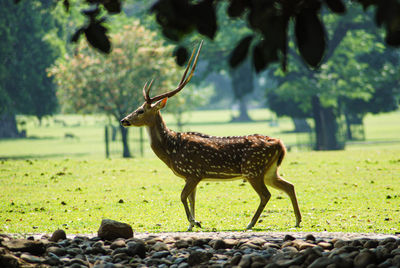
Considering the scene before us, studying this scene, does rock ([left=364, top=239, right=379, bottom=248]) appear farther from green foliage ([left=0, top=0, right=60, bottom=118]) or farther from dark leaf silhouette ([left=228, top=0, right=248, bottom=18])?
green foliage ([left=0, top=0, right=60, bottom=118])

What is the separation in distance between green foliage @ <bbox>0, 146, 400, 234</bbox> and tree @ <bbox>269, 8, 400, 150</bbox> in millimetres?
12612

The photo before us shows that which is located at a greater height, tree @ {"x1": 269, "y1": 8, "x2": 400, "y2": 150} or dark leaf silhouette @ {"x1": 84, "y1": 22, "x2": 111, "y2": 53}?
dark leaf silhouette @ {"x1": 84, "y1": 22, "x2": 111, "y2": 53}

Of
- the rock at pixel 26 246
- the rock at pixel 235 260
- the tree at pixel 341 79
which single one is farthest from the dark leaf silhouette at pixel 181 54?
the tree at pixel 341 79

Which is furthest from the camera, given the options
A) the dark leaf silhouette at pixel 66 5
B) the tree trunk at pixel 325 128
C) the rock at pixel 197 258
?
the tree trunk at pixel 325 128

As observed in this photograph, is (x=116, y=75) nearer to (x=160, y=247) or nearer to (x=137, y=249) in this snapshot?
(x=160, y=247)

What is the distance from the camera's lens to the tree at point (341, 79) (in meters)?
34.2

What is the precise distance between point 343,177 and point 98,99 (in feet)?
46.4

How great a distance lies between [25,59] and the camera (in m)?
39.5

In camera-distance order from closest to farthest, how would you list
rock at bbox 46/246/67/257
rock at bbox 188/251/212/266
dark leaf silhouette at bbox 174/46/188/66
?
dark leaf silhouette at bbox 174/46/188/66, rock at bbox 188/251/212/266, rock at bbox 46/246/67/257

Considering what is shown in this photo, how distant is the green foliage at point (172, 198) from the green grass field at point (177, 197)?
2cm

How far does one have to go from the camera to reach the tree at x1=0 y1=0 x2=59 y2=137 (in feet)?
123

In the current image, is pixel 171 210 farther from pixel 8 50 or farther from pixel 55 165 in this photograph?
pixel 8 50

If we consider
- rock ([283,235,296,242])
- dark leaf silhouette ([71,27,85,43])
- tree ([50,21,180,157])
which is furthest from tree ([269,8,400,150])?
dark leaf silhouette ([71,27,85,43])

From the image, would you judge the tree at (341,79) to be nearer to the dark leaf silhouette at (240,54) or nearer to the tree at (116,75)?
the tree at (116,75)
